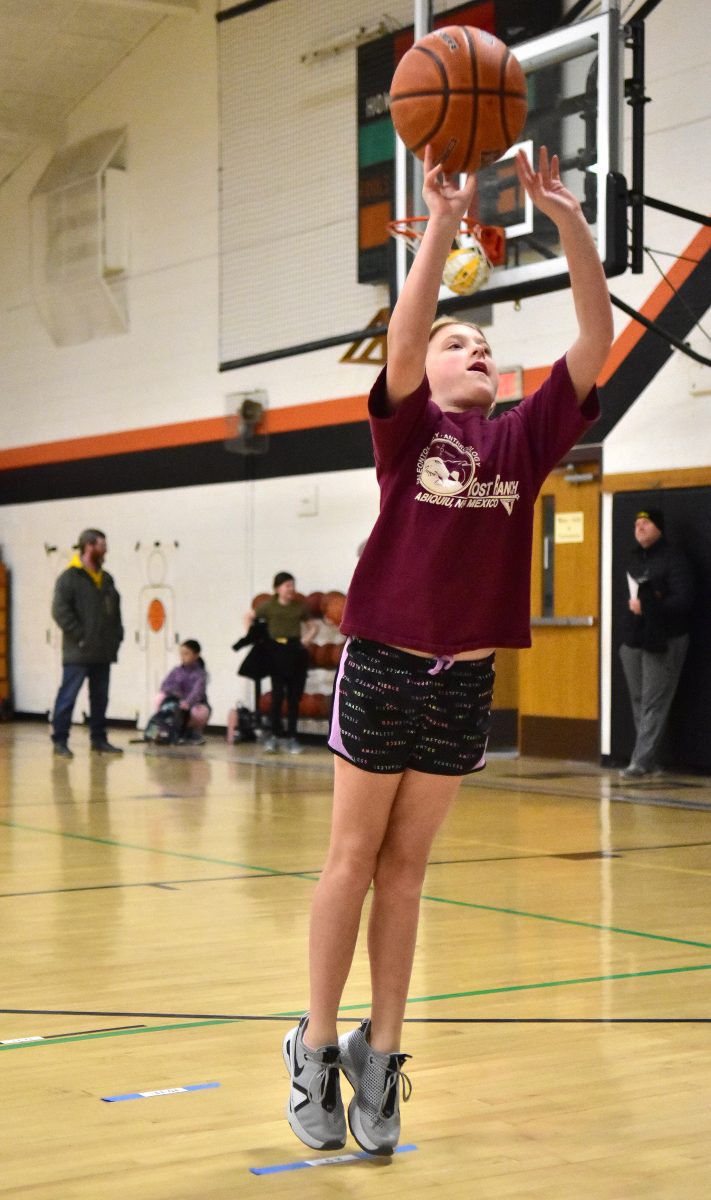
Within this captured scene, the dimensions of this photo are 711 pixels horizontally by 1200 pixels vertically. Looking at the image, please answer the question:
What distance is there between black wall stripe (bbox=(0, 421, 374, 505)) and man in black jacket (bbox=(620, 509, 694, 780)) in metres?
3.41

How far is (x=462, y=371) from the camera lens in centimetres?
298

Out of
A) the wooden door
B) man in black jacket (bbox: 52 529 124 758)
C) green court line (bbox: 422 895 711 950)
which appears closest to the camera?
green court line (bbox: 422 895 711 950)

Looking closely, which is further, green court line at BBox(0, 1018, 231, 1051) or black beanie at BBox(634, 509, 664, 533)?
black beanie at BBox(634, 509, 664, 533)

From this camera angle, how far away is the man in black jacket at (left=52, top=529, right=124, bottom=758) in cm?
1281

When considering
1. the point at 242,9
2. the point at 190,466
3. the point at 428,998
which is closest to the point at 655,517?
the point at 242,9

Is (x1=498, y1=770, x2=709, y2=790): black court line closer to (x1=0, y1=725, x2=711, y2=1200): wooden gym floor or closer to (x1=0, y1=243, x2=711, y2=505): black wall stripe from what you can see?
(x1=0, y1=725, x2=711, y2=1200): wooden gym floor

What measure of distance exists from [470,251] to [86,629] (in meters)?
5.34

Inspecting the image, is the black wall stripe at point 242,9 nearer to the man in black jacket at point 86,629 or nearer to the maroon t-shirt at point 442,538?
the man in black jacket at point 86,629

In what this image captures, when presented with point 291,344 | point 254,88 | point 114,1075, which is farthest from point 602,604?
point 114,1075

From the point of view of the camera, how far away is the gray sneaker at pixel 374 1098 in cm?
279

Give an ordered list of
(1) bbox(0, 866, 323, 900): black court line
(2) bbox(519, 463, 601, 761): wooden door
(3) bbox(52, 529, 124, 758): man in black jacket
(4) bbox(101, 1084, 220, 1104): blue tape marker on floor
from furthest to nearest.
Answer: (3) bbox(52, 529, 124, 758): man in black jacket → (2) bbox(519, 463, 601, 761): wooden door → (1) bbox(0, 866, 323, 900): black court line → (4) bbox(101, 1084, 220, 1104): blue tape marker on floor

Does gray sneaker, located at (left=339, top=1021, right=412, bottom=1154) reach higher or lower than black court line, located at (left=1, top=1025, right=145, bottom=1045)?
higher

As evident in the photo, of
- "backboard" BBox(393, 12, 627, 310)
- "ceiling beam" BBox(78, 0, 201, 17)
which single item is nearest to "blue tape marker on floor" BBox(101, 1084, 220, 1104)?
"backboard" BBox(393, 12, 627, 310)

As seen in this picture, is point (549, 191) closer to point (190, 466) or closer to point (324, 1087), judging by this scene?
point (324, 1087)
